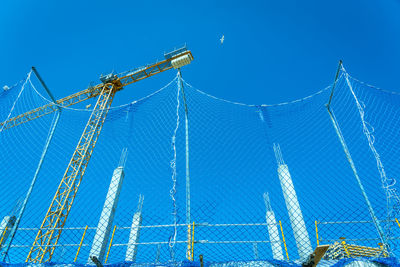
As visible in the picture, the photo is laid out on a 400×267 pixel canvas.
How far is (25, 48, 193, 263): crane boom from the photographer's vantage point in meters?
10.7

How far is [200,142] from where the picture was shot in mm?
6469

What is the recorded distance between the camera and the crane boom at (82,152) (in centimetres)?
1071

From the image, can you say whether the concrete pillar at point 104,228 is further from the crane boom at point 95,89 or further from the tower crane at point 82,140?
the crane boom at point 95,89

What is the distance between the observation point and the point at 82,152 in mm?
14352

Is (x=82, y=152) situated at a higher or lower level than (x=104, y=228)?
higher

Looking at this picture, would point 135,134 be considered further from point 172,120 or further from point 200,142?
point 200,142

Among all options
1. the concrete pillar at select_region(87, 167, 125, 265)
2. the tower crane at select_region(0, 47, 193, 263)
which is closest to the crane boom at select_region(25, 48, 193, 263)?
the tower crane at select_region(0, 47, 193, 263)

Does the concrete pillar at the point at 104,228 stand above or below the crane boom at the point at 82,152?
below

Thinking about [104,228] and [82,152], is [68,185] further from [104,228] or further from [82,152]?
[104,228]

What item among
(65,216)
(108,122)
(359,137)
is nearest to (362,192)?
(359,137)

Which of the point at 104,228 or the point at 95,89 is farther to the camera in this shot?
the point at 95,89

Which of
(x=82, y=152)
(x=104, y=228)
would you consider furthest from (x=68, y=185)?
(x=104, y=228)

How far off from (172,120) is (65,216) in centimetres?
976

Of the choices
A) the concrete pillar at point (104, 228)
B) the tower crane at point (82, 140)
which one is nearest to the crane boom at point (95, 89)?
the tower crane at point (82, 140)
